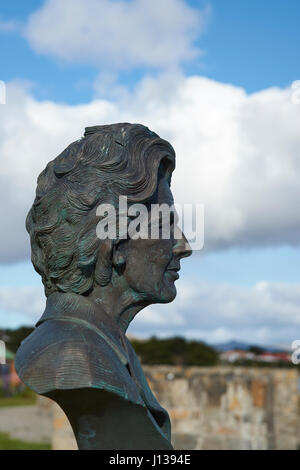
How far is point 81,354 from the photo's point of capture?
3.38 meters

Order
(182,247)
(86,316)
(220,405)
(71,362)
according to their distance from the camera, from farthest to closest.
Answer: (220,405)
(182,247)
(86,316)
(71,362)

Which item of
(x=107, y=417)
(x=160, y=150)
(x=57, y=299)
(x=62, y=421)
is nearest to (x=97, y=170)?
(x=160, y=150)

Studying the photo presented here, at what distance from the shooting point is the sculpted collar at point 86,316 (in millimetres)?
3594

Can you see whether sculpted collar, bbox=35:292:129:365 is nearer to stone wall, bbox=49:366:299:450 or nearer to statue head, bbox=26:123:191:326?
statue head, bbox=26:123:191:326

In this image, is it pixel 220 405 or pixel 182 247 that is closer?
pixel 182 247

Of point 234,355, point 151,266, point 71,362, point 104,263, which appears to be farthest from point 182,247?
point 234,355

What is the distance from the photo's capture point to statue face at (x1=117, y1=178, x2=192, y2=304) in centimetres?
373

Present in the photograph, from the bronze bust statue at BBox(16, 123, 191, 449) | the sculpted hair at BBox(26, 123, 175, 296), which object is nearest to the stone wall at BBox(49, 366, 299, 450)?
the bronze bust statue at BBox(16, 123, 191, 449)

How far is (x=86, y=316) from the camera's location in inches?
142

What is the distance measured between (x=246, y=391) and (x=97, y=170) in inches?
399

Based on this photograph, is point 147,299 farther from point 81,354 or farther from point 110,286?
point 81,354

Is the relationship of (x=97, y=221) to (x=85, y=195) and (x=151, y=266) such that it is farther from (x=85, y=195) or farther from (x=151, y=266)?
(x=151, y=266)

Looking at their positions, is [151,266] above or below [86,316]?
above

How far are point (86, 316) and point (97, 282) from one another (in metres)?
0.18
